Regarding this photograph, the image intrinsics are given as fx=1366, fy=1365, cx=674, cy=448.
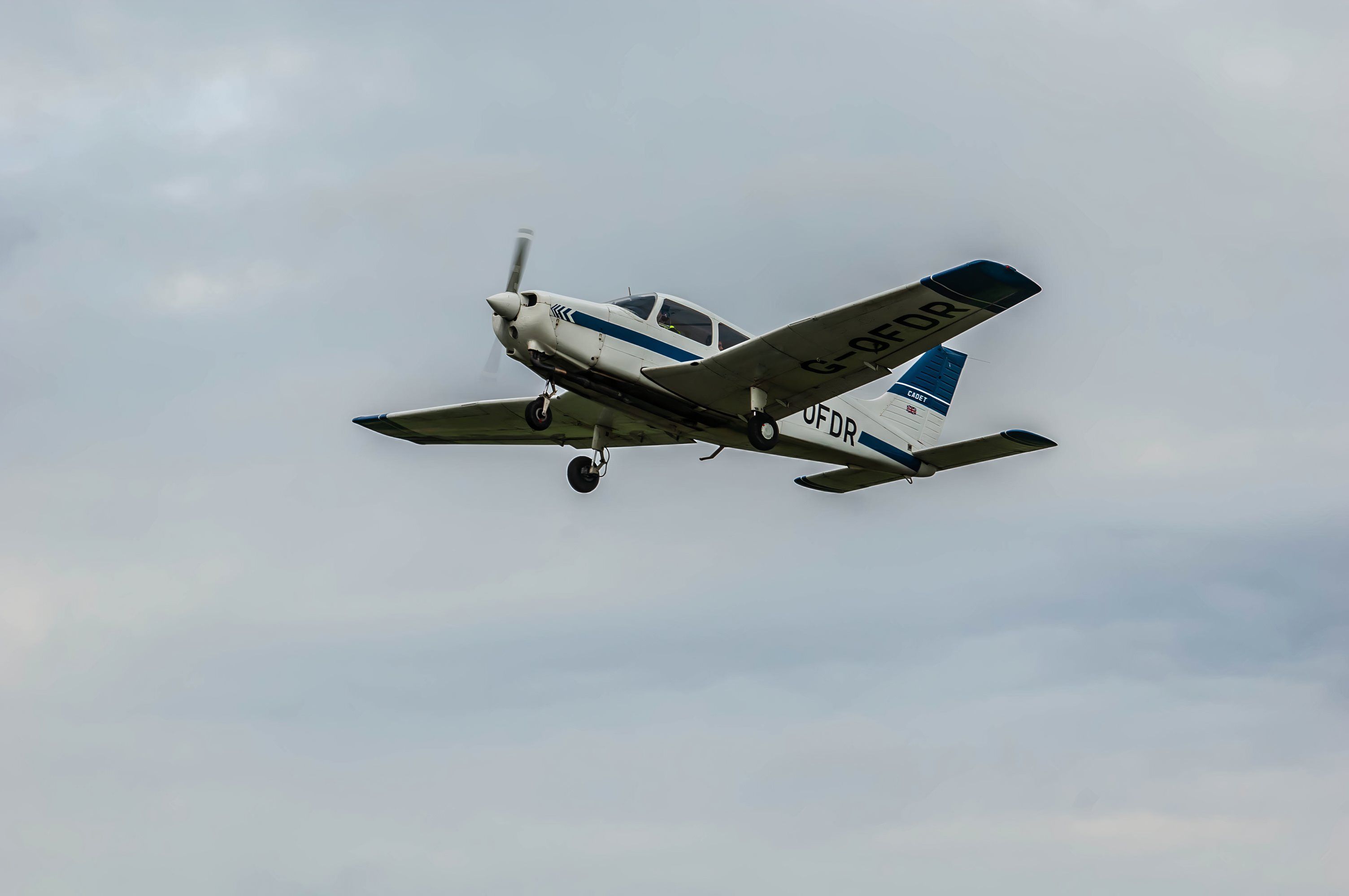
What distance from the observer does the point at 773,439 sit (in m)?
23.4

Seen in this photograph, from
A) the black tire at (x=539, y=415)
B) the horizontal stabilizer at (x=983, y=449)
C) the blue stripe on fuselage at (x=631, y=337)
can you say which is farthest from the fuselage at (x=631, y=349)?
the horizontal stabilizer at (x=983, y=449)

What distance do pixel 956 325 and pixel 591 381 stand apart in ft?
19.9

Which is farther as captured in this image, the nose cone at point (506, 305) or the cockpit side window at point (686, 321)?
the cockpit side window at point (686, 321)

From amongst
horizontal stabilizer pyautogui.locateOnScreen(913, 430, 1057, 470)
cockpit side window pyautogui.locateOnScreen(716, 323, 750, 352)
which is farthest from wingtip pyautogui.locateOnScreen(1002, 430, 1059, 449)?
cockpit side window pyautogui.locateOnScreen(716, 323, 750, 352)

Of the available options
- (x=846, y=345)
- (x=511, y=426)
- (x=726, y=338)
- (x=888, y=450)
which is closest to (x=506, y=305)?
(x=726, y=338)

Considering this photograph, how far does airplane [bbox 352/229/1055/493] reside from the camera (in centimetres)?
2088

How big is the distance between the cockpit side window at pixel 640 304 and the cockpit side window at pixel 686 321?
7.0 inches

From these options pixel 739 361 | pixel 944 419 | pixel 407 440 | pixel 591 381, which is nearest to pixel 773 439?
pixel 739 361

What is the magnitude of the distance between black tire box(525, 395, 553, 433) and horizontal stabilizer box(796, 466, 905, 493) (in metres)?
6.64

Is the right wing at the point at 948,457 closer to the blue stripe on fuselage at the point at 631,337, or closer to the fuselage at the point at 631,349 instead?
the fuselage at the point at 631,349

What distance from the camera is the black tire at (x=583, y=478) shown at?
1005 inches

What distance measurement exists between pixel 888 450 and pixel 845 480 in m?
1.31

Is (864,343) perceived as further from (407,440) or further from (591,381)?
(407,440)

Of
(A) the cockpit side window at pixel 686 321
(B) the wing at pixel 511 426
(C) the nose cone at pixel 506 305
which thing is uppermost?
(A) the cockpit side window at pixel 686 321
